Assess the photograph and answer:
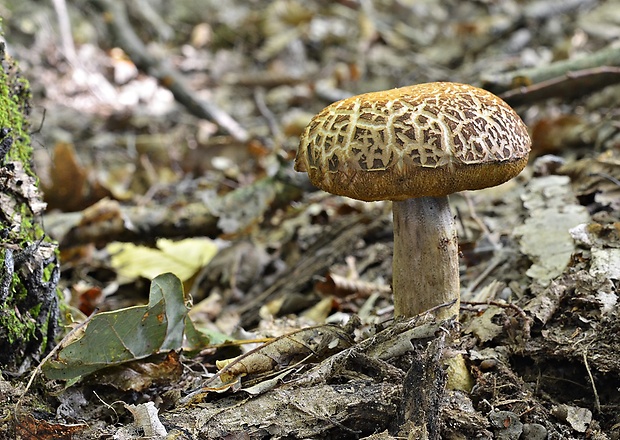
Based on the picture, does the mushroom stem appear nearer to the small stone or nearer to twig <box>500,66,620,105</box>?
the small stone

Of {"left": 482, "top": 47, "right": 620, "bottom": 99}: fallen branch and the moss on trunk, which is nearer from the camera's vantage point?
the moss on trunk

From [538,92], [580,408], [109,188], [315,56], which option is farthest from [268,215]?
[315,56]

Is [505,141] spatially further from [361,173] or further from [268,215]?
[268,215]

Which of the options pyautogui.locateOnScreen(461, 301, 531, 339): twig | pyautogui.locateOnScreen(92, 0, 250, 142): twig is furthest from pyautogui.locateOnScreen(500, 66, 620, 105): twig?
pyautogui.locateOnScreen(92, 0, 250, 142): twig

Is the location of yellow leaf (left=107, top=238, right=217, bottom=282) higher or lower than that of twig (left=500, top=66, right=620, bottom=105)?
lower

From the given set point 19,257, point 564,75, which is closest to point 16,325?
point 19,257

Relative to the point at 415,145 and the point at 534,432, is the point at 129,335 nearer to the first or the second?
the point at 415,145
